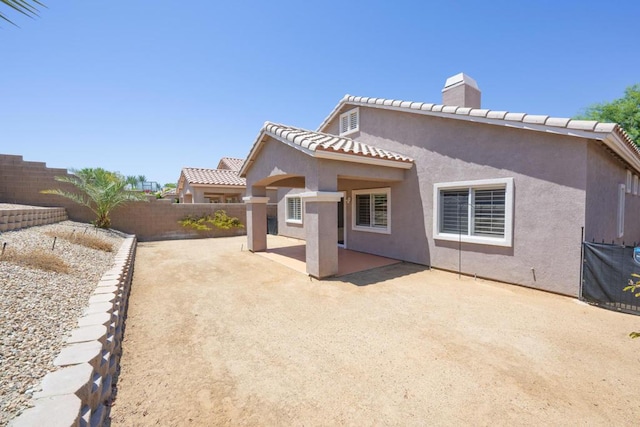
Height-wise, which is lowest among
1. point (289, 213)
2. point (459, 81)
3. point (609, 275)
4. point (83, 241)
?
point (609, 275)

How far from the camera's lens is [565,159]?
6.43 m

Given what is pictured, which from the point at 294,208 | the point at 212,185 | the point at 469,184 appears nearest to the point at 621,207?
the point at 469,184

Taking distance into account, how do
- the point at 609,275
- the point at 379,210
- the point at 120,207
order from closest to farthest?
the point at 609,275
the point at 379,210
the point at 120,207

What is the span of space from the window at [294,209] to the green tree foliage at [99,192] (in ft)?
26.6

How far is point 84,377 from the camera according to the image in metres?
2.66

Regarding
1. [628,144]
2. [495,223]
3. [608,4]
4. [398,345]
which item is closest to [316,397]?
[398,345]

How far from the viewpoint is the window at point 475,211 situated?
24.2 ft

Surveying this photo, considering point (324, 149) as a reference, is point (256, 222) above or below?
below

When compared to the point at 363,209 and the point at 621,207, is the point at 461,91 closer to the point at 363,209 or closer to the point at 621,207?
the point at 363,209

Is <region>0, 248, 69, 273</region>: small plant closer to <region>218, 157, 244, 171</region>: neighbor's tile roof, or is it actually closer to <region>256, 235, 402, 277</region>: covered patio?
<region>256, 235, 402, 277</region>: covered patio

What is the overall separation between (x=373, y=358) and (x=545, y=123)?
259 inches

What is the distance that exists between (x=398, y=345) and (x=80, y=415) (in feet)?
12.7

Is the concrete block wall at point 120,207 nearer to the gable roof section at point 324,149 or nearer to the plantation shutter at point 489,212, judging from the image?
the gable roof section at point 324,149

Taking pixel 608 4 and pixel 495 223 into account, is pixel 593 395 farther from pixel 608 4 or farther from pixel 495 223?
pixel 608 4
